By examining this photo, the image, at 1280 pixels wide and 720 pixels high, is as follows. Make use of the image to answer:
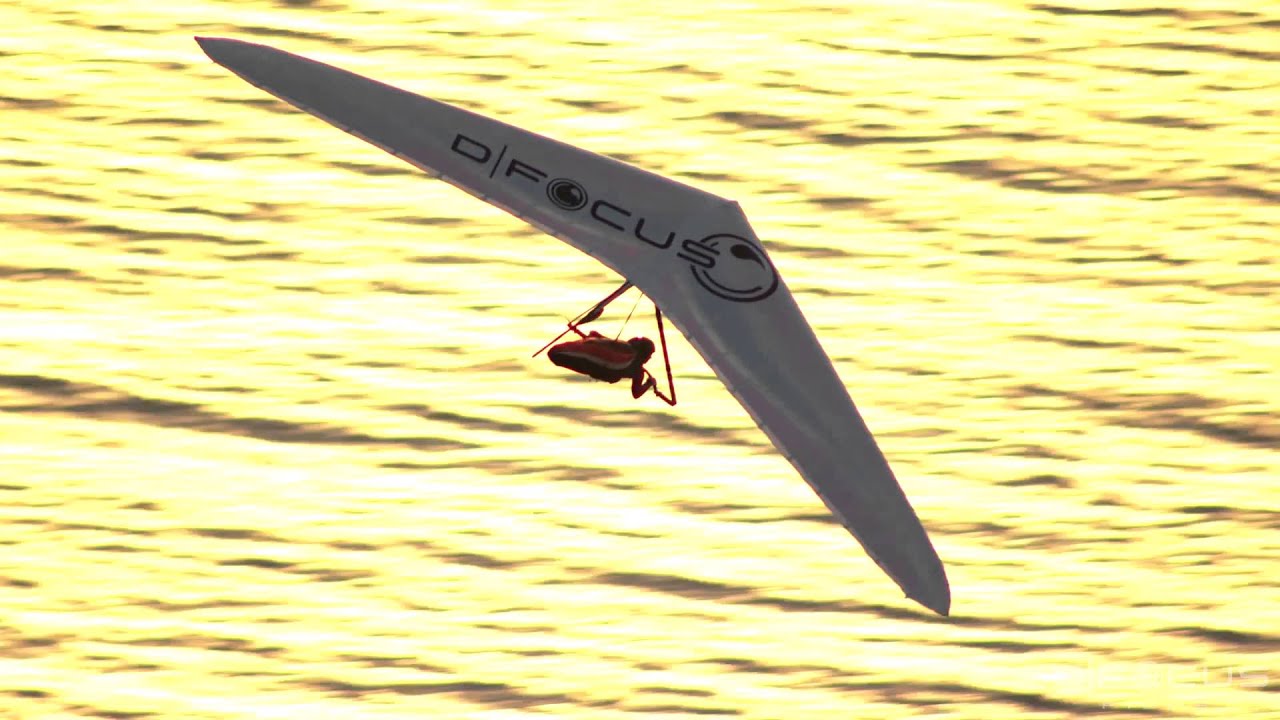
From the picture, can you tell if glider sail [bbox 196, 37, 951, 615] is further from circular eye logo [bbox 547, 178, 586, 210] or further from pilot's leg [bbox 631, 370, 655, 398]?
pilot's leg [bbox 631, 370, 655, 398]

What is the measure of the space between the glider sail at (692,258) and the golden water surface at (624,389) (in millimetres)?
2458

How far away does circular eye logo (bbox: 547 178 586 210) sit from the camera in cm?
827

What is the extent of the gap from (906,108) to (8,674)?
7.14 meters

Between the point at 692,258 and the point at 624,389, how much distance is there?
3109 mm

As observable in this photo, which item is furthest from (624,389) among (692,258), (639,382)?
(692,258)

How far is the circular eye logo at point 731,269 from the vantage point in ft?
27.0

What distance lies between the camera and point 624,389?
37.0ft

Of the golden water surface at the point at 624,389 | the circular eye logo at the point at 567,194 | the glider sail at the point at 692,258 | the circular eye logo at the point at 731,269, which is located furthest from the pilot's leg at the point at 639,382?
the golden water surface at the point at 624,389

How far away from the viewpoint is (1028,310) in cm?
1175

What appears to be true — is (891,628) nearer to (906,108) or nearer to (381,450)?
(381,450)

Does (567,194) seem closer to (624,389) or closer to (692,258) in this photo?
(692,258)

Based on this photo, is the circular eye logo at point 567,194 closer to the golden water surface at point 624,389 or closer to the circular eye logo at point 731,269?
the circular eye logo at point 731,269

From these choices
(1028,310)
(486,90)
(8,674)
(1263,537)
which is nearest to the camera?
(8,674)

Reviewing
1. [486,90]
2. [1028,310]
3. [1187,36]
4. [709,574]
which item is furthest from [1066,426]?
[486,90]
